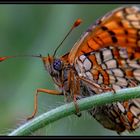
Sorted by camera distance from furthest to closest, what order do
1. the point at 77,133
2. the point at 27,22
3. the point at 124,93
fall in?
1. the point at 27,22
2. the point at 77,133
3. the point at 124,93

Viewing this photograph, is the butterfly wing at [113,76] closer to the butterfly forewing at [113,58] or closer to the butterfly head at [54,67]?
the butterfly forewing at [113,58]

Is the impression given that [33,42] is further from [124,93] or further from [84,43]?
[124,93]

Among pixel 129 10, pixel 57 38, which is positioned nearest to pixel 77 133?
pixel 57 38

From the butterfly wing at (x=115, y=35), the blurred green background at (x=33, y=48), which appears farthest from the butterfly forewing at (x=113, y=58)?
the blurred green background at (x=33, y=48)

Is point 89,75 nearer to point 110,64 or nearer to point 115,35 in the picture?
point 110,64

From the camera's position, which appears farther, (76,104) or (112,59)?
(112,59)
